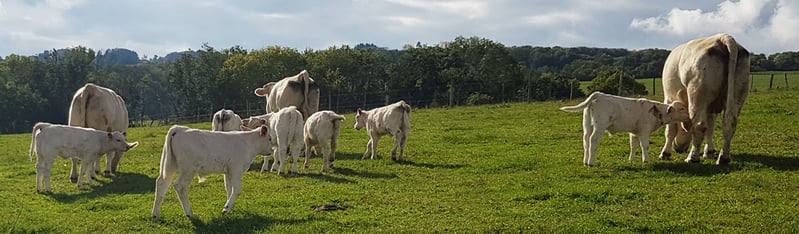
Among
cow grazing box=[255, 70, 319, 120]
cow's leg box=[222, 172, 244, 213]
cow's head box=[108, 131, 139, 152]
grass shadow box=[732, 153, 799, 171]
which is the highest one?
cow grazing box=[255, 70, 319, 120]

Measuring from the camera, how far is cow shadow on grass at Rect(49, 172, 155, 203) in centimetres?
1316

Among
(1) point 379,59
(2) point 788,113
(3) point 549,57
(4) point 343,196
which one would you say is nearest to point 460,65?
(1) point 379,59

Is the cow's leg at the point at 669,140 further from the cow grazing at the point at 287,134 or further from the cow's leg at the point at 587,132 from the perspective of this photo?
the cow grazing at the point at 287,134

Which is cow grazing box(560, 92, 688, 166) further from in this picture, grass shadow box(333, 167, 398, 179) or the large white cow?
the large white cow

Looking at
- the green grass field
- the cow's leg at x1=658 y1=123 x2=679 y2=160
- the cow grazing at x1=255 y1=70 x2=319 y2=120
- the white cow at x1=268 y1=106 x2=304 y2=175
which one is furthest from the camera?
the cow grazing at x1=255 y1=70 x2=319 y2=120

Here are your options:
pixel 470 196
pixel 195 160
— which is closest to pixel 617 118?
pixel 470 196

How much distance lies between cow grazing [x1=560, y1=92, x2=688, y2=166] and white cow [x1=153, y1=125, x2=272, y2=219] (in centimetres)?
741

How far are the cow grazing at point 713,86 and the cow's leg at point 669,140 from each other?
0.02 m

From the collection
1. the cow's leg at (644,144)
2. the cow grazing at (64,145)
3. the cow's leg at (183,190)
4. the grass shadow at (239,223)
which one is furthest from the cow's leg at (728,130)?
the cow grazing at (64,145)

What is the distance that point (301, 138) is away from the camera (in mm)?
15164

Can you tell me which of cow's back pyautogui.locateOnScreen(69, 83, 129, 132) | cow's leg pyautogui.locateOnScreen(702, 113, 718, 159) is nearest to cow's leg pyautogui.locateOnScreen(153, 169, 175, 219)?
cow's back pyautogui.locateOnScreen(69, 83, 129, 132)

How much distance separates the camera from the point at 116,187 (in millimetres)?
14297

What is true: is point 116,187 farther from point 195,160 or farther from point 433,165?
point 433,165

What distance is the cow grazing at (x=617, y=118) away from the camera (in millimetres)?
14406
